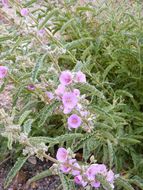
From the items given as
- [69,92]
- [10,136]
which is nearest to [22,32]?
[69,92]

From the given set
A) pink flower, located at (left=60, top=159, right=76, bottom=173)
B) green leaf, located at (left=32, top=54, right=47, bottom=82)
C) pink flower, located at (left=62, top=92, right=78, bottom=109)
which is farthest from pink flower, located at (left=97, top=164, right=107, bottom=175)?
green leaf, located at (left=32, top=54, right=47, bottom=82)

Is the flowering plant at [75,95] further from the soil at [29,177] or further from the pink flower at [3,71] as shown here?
the soil at [29,177]

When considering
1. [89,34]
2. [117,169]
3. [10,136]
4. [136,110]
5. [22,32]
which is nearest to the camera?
[10,136]

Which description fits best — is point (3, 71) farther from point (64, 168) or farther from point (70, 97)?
point (64, 168)

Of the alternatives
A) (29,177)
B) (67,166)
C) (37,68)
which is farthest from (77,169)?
(29,177)

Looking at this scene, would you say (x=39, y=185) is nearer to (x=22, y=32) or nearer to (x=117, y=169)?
(x=117, y=169)

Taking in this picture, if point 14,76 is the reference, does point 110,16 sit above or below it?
above

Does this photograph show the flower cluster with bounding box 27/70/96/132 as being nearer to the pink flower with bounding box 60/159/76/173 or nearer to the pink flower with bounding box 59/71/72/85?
the pink flower with bounding box 59/71/72/85
